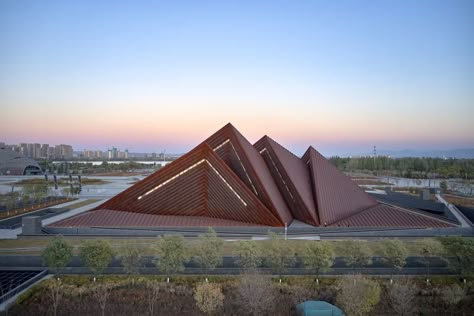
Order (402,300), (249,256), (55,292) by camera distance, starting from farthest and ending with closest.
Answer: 1. (249,256)
2. (55,292)
3. (402,300)

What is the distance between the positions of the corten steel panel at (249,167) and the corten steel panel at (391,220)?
419cm

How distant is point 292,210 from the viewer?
28234 mm

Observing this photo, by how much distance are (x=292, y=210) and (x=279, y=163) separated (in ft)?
12.3

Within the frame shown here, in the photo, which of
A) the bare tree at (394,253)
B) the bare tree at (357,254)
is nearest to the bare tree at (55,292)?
the bare tree at (357,254)

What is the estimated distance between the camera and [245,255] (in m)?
17.2

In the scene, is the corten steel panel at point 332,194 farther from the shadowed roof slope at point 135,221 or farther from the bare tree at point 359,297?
the bare tree at point 359,297

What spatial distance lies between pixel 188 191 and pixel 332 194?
36.0 ft

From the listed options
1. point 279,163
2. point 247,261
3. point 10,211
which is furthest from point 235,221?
point 10,211

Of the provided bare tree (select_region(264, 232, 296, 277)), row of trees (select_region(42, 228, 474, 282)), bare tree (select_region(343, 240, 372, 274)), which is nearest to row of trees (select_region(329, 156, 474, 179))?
row of trees (select_region(42, 228, 474, 282))

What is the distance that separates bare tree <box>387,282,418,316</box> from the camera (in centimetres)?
1438

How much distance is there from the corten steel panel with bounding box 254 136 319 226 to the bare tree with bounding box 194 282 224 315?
1272 centimetres

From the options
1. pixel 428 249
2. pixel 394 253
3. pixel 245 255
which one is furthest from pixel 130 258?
pixel 428 249

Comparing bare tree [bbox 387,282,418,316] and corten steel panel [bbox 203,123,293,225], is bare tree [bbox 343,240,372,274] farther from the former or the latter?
corten steel panel [bbox 203,123,293,225]

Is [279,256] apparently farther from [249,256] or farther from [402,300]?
[402,300]
